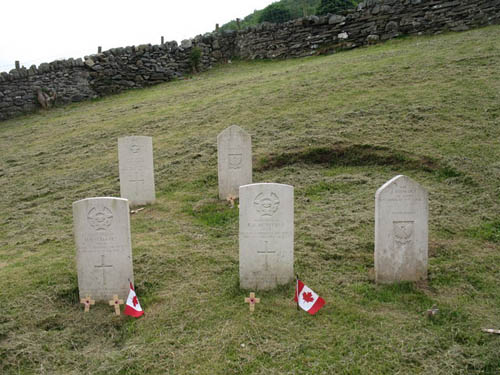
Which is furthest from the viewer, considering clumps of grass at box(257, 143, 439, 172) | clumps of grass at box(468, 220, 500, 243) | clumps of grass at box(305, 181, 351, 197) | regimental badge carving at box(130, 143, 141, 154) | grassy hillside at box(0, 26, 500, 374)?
clumps of grass at box(257, 143, 439, 172)

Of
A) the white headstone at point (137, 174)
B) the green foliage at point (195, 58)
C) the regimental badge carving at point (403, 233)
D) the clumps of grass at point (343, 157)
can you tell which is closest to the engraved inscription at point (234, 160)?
the clumps of grass at point (343, 157)

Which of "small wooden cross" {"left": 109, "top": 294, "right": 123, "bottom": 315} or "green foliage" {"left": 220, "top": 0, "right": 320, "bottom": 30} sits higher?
"green foliage" {"left": 220, "top": 0, "right": 320, "bottom": 30}

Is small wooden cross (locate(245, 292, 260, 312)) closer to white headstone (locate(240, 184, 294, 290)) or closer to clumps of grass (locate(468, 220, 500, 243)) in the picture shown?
white headstone (locate(240, 184, 294, 290))

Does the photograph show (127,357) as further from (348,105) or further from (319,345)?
(348,105)

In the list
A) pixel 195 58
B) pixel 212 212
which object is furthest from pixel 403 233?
pixel 195 58

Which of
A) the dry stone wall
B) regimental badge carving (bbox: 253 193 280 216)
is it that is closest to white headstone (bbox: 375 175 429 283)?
regimental badge carving (bbox: 253 193 280 216)

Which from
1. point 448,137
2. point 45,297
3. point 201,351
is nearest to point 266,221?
point 201,351

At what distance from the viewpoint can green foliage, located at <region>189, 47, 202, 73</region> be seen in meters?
19.4

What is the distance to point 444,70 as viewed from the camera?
440 inches

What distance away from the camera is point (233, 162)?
7566mm

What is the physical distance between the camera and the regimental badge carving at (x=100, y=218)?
4461 millimetres

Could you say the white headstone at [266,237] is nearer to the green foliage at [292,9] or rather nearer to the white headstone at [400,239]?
the white headstone at [400,239]

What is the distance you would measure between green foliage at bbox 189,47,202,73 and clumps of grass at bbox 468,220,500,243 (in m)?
16.2

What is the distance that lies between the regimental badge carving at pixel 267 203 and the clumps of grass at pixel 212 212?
2.00m
